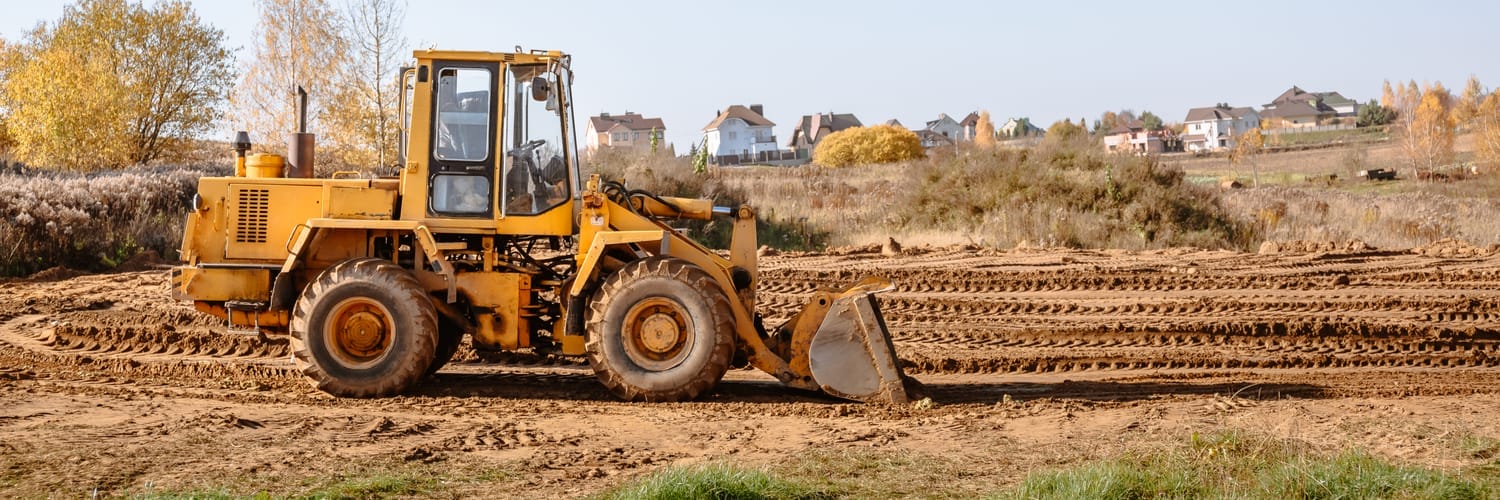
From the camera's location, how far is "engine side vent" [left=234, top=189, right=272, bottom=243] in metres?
9.34

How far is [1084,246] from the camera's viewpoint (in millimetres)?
20734

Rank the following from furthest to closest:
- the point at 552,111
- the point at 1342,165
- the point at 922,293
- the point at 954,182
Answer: the point at 1342,165 < the point at 954,182 < the point at 922,293 < the point at 552,111

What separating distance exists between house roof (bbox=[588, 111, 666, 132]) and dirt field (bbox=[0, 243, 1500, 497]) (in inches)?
3076

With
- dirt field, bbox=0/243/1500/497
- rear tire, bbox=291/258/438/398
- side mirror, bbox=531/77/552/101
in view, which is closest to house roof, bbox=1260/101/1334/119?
dirt field, bbox=0/243/1500/497

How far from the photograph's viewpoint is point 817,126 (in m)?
102

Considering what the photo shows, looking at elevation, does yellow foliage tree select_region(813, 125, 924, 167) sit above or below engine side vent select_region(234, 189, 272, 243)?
above

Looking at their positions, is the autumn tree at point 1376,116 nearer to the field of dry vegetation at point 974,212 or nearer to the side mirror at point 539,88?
the field of dry vegetation at point 974,212

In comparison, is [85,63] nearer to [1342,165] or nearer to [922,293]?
[922,293]

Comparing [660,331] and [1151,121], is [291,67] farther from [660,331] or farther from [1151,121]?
[1151,121]

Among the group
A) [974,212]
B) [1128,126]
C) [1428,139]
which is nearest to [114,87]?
[974,212]

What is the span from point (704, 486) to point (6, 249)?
15.0 metres

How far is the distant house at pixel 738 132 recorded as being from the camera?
98.8m

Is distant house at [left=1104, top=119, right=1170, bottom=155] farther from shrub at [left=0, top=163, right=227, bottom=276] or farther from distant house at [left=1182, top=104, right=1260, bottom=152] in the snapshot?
shrub at [left=0, top=163, right=227, bottom=276]

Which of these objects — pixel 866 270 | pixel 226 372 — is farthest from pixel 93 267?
pixel 866 270
